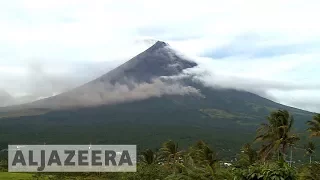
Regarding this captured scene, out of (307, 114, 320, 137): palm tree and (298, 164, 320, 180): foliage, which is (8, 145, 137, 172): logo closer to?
(307, 114, 320, 137): palm tree

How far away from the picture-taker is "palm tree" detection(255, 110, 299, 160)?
34.5 m

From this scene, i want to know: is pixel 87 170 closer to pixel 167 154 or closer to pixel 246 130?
pixel 167 154

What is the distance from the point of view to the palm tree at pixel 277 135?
3447 cm

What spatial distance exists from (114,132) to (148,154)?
5165 inches

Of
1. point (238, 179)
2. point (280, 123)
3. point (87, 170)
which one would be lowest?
point (87, 170)

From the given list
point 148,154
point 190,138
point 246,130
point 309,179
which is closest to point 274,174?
point 309,179

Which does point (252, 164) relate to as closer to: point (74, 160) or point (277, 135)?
point (277, 135)

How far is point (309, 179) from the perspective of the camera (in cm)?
2822

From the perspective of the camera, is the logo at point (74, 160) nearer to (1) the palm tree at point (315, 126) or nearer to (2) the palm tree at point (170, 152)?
(2) the palm tree at point (170, 152)

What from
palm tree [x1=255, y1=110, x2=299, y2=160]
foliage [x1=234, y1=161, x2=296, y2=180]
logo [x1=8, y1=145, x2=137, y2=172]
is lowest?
logo [x1=8, y1=145, x2=137, y2=172]

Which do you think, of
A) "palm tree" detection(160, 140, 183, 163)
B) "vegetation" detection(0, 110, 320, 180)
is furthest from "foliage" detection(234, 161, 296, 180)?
"palm tree" detection(160, 140, 183, 163)

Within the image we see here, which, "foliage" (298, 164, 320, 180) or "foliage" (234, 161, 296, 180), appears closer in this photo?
"foliage" (234, 161, 296, 180)

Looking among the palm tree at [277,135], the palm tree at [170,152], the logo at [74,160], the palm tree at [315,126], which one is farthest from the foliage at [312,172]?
the logo at [74,160]

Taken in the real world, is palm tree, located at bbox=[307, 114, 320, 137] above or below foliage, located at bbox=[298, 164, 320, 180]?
above
